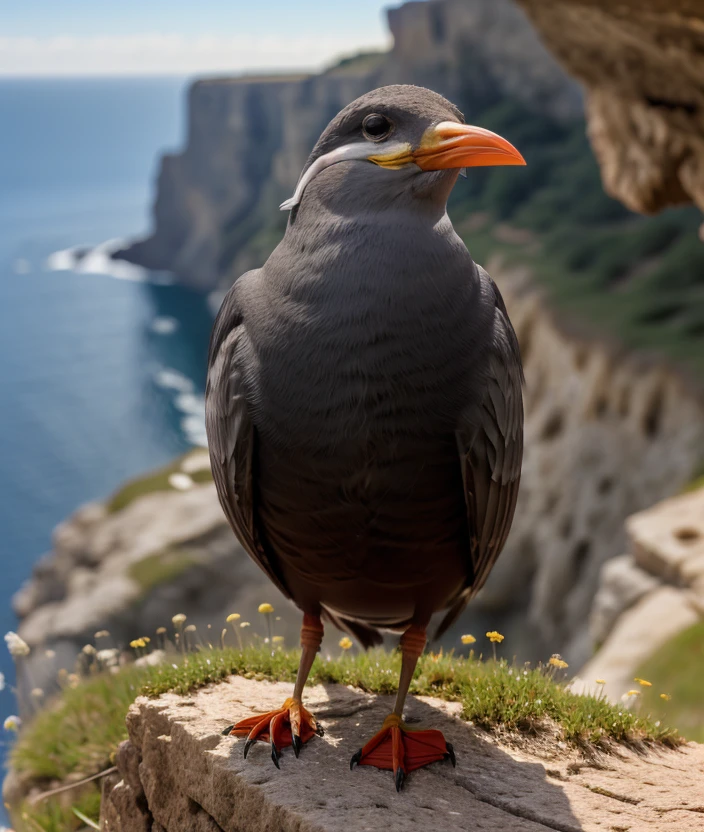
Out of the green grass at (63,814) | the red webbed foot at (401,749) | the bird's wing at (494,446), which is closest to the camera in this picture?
the bird's wing at (494,446)

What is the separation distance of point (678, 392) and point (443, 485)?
15.0m

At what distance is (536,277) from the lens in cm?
2456

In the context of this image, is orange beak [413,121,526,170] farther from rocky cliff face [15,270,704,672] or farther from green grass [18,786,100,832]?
rocky cliff face [15,270,704,672]

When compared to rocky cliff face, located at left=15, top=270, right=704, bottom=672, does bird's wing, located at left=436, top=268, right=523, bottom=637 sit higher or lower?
higher

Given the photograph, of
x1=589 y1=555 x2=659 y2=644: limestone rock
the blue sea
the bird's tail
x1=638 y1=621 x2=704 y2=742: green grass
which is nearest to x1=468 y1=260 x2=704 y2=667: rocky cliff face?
x1=589 y1=555 x2=659 y2=644: limestone rock

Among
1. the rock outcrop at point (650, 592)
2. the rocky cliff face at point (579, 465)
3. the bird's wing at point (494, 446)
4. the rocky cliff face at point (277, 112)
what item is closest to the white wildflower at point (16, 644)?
the bird's wing at point (494, 446)

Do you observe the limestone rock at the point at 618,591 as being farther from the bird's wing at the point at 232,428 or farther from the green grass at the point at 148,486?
the green grass at the point at 148,486

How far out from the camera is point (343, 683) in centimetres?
475

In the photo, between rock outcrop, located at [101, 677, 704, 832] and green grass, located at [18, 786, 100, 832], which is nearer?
rock outcrop, located at [101, 677, 704, 832]

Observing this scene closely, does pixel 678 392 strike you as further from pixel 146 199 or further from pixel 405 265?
pixel 146 199

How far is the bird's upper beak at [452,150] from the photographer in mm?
3064

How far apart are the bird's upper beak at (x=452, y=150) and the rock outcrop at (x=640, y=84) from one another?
6102 millimetres

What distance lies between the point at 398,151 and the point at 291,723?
2.52 m

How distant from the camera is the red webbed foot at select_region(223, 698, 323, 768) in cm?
389
